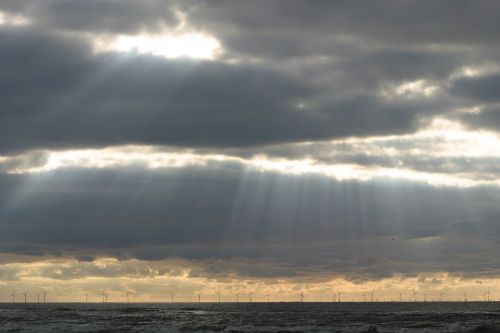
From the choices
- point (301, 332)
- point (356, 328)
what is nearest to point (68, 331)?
point (301, 332)

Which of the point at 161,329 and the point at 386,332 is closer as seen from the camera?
the point at 386,332

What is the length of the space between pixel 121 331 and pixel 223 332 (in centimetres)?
2033

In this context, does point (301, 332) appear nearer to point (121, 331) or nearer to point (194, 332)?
point (194, 332)

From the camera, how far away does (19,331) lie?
484 ft

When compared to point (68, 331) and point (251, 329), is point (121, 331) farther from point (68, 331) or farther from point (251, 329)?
point (251, 329)

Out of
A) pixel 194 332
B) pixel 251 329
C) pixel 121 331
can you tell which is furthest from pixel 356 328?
pixel 121 331

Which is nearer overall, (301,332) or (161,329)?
(301,332)

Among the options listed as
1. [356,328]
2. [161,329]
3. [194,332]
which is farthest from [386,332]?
[161,329]

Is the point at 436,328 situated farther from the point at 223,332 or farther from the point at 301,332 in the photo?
the point at 223,332

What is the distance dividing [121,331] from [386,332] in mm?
51124

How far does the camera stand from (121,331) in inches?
5881

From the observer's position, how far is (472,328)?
5615 inches

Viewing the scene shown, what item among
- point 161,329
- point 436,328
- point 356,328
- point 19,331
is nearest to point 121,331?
point 161,329

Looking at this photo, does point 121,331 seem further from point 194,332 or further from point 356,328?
point 356,328
